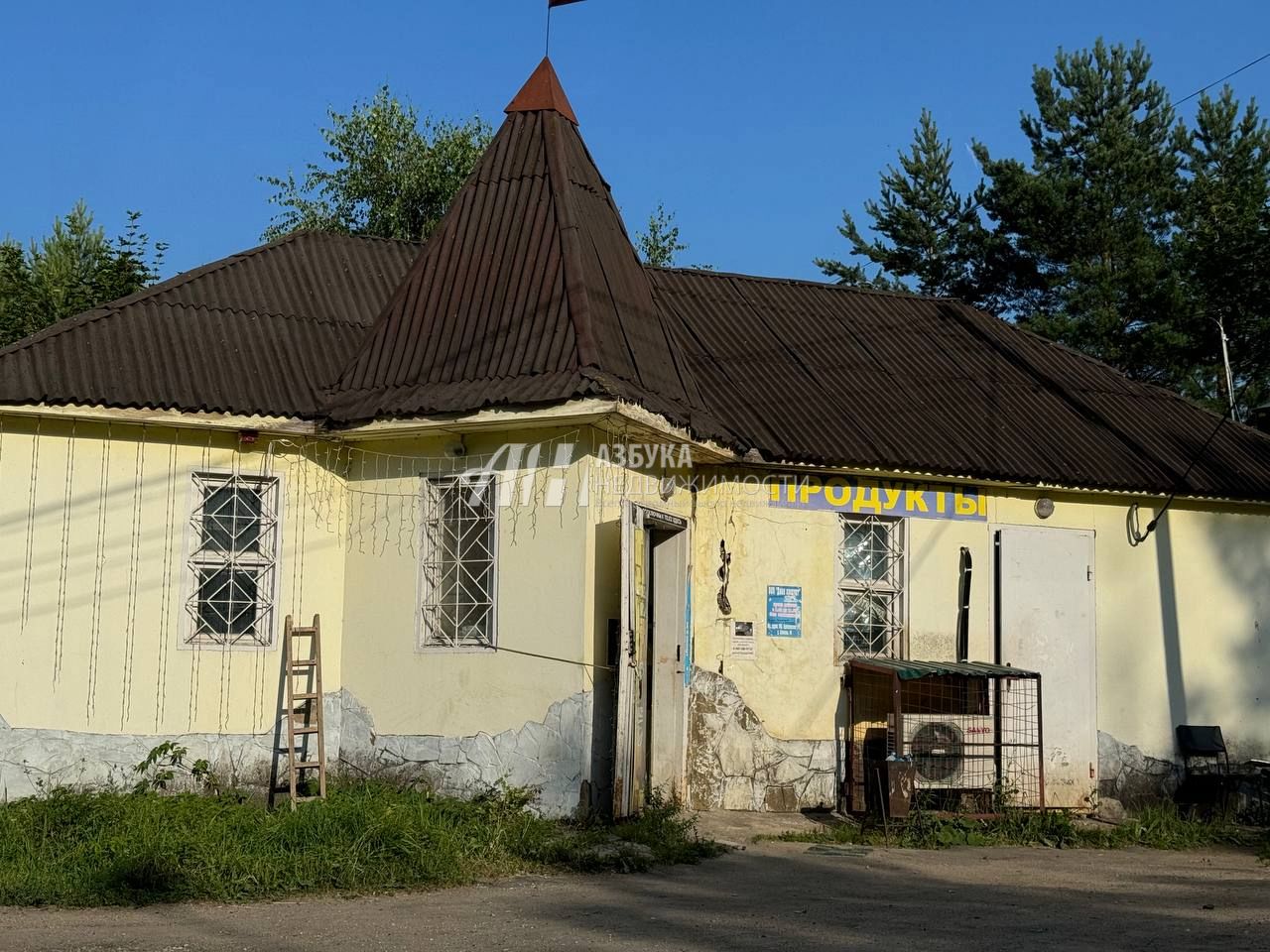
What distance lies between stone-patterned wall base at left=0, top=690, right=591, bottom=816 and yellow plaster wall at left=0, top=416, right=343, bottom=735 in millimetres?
108

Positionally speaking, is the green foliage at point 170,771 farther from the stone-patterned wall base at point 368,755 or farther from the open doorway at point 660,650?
the open doorway at point 660,650

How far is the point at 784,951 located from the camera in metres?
6.48

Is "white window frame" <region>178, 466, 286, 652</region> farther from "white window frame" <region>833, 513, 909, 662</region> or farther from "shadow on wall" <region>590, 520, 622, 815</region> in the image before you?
"white window frame" <region>833, 513, 909, 662</region>

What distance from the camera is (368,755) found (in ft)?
34.2

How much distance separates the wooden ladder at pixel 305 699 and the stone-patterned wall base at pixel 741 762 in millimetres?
2989

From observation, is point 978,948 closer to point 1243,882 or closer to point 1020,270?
point 1243,882

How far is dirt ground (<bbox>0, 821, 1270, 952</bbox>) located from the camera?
666 cm

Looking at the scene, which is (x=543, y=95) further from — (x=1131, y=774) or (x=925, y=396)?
(x=1131, y=774)

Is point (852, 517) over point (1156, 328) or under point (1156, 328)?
under

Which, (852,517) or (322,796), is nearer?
(322,796)

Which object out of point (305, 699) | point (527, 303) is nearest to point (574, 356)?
point (527, 303)

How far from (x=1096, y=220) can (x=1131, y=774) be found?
16.4m

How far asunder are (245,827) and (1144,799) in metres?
8.14

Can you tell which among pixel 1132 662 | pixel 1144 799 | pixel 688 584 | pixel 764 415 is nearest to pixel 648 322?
pixel 764 415
